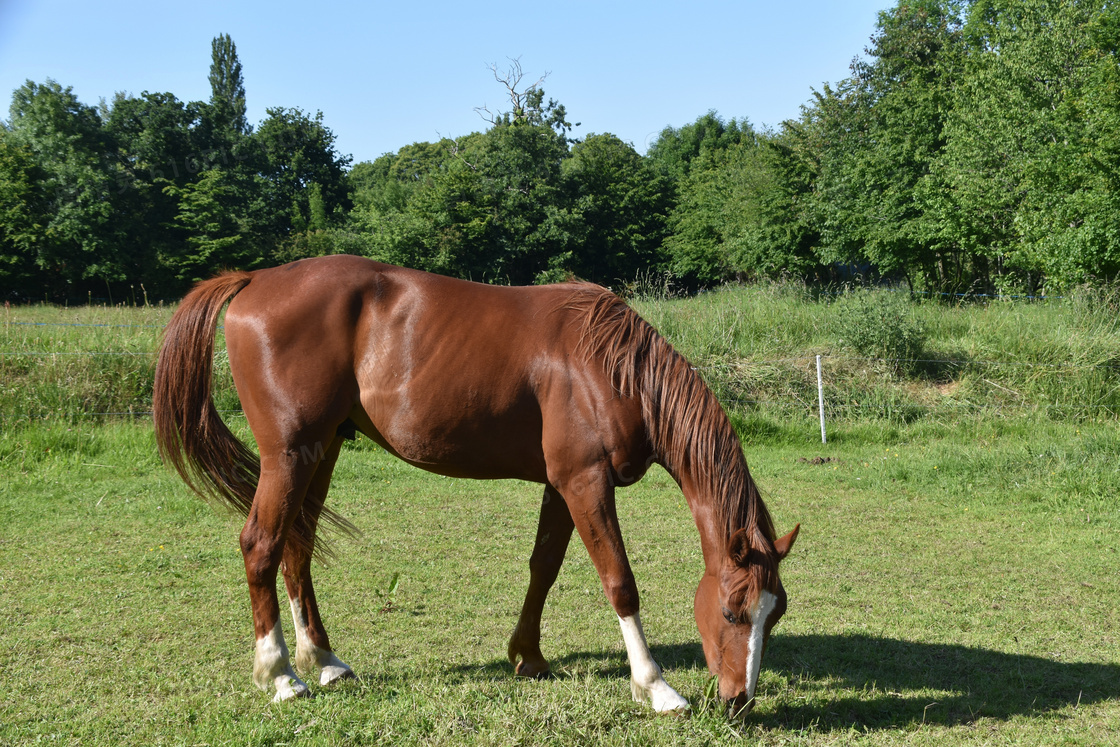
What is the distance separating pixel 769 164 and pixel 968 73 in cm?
984

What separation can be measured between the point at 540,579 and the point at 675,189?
147 feet

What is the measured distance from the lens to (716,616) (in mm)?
2807

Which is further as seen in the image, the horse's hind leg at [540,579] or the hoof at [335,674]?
the horse's hind leg at [540,579]

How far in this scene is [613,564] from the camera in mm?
2975

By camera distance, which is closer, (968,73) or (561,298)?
(561,298)

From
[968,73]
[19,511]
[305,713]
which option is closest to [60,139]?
[19,511]

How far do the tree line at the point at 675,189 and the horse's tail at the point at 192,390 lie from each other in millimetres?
15516

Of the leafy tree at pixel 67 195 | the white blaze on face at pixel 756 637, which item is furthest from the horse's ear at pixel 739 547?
the leafy tree at pixel 67 195

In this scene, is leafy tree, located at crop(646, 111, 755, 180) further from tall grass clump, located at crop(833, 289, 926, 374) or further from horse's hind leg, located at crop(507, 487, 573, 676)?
horse's hind leg, located at crop(507, 487, 573, 676)

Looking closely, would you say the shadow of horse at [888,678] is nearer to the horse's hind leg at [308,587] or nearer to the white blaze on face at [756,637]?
the white blaze on face at [756,637]

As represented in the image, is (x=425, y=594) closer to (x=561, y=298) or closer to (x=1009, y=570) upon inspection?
(x=561, y=298)

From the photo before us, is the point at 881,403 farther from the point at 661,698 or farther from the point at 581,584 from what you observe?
the point at 661,698

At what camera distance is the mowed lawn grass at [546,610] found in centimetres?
286

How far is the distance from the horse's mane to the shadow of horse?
85 centimetres
